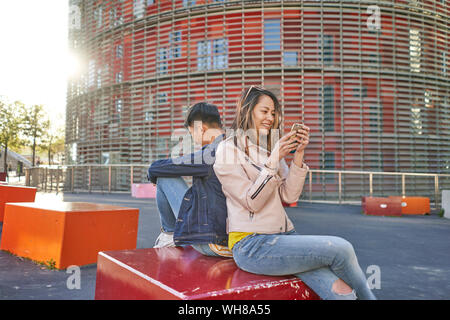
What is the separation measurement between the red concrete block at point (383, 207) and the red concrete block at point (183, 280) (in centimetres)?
741

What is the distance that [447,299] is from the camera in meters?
2.46

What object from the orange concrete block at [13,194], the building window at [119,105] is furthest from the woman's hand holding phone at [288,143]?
the building window at [119,105]

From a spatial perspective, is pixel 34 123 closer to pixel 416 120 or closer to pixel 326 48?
pixel 326 48

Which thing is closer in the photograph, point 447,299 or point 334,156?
point 447,299

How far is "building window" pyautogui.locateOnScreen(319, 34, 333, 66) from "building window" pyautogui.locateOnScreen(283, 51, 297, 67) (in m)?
1.01

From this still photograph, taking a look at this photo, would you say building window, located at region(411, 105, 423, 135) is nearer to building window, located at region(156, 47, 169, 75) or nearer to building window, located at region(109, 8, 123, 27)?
building window, located at region(156, 47, 169, 75)

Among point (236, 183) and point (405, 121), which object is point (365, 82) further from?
point (236, 183)

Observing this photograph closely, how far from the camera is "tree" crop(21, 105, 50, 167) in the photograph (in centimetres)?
2501

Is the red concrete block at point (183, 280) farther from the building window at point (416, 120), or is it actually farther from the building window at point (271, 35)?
the building window at point (416, 120)

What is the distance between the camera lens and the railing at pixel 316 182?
39.3ft

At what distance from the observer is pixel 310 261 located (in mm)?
1531

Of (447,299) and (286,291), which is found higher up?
(286,291)
